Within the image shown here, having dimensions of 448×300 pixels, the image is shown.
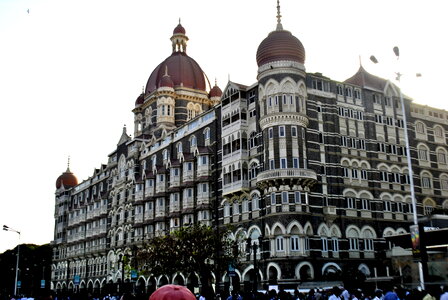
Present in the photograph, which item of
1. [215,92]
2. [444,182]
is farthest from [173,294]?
[215,92]

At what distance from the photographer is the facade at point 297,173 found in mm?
50062

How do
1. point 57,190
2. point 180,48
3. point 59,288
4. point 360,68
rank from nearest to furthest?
point 360,68, point 180,48, point 59,288, point 57,190

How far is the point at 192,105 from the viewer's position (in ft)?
267

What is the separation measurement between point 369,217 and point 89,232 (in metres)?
53.3

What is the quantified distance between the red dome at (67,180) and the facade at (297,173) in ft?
128

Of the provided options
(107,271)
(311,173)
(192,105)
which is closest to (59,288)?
(107,271)

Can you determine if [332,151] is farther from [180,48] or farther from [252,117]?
[180,48]

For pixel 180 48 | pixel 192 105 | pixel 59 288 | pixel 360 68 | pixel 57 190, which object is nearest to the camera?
pixel 360 68

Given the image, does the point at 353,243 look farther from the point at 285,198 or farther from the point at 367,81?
the point at 367,81

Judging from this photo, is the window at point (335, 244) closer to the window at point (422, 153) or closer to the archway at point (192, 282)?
the archway at point (192, 282)

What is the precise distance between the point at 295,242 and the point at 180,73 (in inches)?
1605

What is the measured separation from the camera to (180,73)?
8238 cm

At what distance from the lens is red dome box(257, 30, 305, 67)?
52594 mm

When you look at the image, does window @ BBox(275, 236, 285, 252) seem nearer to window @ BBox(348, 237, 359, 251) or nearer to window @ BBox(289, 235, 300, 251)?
window @ BBox(289, 235, 300, 251)
